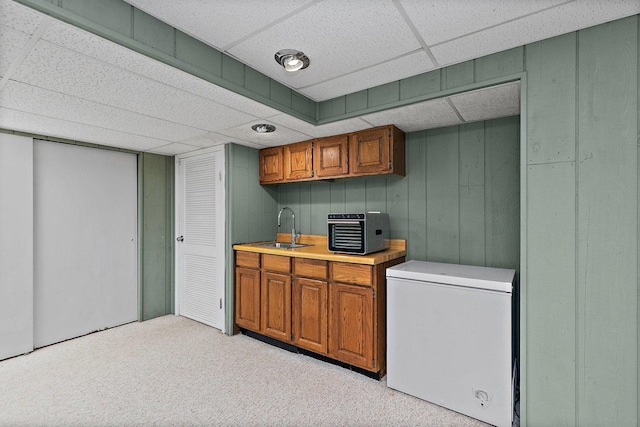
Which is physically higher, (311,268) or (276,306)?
(311,268)

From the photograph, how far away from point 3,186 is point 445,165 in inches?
158

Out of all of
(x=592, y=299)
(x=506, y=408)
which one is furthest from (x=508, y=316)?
(x=506, y=408)

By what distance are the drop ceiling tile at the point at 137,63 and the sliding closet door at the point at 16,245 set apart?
214cm

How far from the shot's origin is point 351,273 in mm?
2592

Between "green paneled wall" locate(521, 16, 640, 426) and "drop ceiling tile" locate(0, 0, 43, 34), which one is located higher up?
"drop ceiling tile" locate(0, 0, 43, 34)

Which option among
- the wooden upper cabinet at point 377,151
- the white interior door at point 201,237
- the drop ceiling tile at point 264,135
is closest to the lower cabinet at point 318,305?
the white interior door at point 201,237

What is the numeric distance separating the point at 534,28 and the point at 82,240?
14.2ft

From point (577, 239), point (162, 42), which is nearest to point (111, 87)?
point (162, 42)

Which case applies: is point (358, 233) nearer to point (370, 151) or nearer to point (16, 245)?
point (370, 151)

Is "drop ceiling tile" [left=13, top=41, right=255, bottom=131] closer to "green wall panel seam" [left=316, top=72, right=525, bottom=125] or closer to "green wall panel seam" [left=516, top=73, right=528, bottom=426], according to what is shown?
"green wall panel seam" [left=316, top=72, right=525, bottom=125]

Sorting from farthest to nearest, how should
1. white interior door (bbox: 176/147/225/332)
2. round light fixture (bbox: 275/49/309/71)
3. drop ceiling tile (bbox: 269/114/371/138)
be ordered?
white interior door (bbox: 176/147/225/332) → drop ceiling tile (bbox: 269/114/371/138) → round light fixture (bbox: 275/49/309/71)

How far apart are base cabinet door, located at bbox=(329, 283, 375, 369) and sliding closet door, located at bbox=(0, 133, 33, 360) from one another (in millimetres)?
2904

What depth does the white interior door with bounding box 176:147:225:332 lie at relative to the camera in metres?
3.60

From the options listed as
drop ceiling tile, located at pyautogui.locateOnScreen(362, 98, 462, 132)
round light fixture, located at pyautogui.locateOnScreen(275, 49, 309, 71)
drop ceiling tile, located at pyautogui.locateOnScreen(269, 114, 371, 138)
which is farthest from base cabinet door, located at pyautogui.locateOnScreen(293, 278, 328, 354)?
round light fixture, located at pyautogui.locateOnScreen(275, 49, 309, 71)
